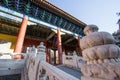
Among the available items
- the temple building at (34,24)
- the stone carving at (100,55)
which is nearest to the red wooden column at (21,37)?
the temple building at (34,24)

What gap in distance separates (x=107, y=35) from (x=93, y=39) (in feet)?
0.48

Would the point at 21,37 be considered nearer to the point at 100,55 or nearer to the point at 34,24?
the point at 34,24

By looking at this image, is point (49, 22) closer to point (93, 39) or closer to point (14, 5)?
point (14, 5)

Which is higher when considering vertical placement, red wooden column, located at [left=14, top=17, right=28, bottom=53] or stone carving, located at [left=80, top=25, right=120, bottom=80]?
red wooden column, located at [left=14, top=17, right=28, bottom=53]

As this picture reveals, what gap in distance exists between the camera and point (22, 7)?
9234 mm

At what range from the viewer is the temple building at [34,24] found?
→ 8.70 metres

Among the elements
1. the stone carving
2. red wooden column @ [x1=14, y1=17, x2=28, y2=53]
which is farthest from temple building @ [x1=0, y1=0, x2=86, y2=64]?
the stone carving

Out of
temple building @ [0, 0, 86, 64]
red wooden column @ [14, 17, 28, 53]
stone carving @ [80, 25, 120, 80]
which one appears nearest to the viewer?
stone carving @ [80, 25, 120, 80]

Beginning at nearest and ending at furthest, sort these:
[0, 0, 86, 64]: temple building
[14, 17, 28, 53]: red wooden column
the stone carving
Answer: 1. the stone carving
2. [14, 17, 28, 53]: red wooden column
3. [0, 0, 86, 64]: temple building

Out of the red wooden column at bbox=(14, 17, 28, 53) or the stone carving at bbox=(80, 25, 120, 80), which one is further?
the red wooden column at bbox=(14, 17, 28, 53)

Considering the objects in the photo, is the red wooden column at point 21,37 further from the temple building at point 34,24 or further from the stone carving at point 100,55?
the stone carving at point 100,55

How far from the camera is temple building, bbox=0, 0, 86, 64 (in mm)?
8695

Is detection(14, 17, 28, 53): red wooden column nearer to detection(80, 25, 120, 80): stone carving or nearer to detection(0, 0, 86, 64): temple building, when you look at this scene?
detection(0, 0, 86, 64): temple building

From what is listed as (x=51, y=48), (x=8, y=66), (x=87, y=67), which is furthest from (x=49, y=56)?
(x=87, y=67)
